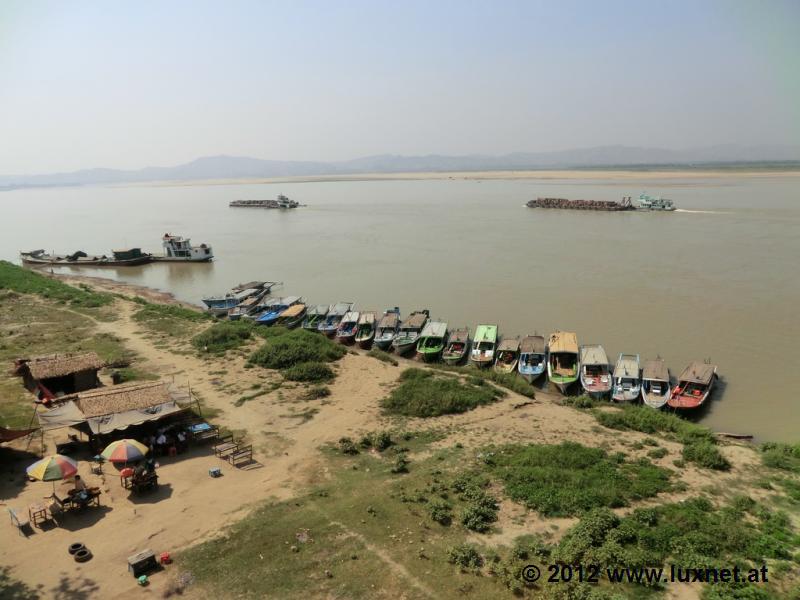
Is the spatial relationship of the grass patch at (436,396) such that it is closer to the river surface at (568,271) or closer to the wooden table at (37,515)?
the river surface at (568,271)

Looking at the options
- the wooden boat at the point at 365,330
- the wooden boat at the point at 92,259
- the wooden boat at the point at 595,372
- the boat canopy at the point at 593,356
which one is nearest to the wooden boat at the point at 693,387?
the wooden boat at the point at 595,372

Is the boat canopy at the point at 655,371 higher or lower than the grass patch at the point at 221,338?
lower

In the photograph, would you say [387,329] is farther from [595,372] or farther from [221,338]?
[595,372]

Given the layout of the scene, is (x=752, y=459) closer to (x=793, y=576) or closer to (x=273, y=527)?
(x=793, y=576)

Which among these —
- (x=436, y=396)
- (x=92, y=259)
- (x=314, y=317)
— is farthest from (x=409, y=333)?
(x=92, y=259)

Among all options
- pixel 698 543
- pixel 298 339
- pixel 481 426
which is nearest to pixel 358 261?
pixel 298 339

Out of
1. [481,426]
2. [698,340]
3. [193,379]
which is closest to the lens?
[481,426]
